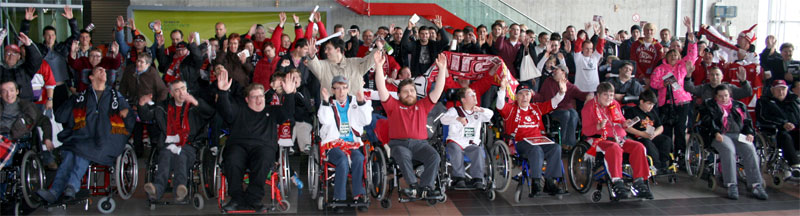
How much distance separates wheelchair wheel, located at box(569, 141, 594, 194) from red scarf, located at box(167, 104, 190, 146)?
350 cm

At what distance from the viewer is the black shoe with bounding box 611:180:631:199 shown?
5.27 m

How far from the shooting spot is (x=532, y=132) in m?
5.77

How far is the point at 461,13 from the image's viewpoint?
485 inches

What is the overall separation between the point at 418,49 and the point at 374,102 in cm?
123

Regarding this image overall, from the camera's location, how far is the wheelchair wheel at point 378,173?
16.3 feet

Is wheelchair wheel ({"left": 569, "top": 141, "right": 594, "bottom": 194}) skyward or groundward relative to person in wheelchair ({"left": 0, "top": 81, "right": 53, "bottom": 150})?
groundward

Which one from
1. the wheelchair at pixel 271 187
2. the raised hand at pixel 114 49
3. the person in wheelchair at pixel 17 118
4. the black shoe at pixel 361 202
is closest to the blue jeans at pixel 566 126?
the black shoe at pixel 361 202

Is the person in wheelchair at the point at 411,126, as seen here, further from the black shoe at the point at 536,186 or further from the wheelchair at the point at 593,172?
the wheelchair at the point at 593,172

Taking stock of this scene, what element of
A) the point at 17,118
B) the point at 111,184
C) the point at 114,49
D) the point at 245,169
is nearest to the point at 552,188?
the point at 245,169

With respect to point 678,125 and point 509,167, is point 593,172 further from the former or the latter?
point 678,125

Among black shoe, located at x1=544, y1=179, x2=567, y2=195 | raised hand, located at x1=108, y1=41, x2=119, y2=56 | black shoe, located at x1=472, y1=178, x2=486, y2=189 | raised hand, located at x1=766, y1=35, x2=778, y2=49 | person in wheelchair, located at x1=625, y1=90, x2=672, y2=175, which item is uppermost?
raised hand, located at x1=766, y1=35, x2=778, y2=49

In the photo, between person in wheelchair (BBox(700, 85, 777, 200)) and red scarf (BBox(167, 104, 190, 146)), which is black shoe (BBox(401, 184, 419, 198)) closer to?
red scarf (BBox(167, 104, 190, 146))

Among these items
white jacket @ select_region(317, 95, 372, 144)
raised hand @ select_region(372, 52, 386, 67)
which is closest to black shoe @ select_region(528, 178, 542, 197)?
white jacket @ select_region(317, 95, 372, 144)

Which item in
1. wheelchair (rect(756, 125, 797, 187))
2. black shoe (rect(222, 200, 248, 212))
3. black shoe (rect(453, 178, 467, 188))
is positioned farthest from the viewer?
wheelchair (rect(756, 125, 797, 187))
